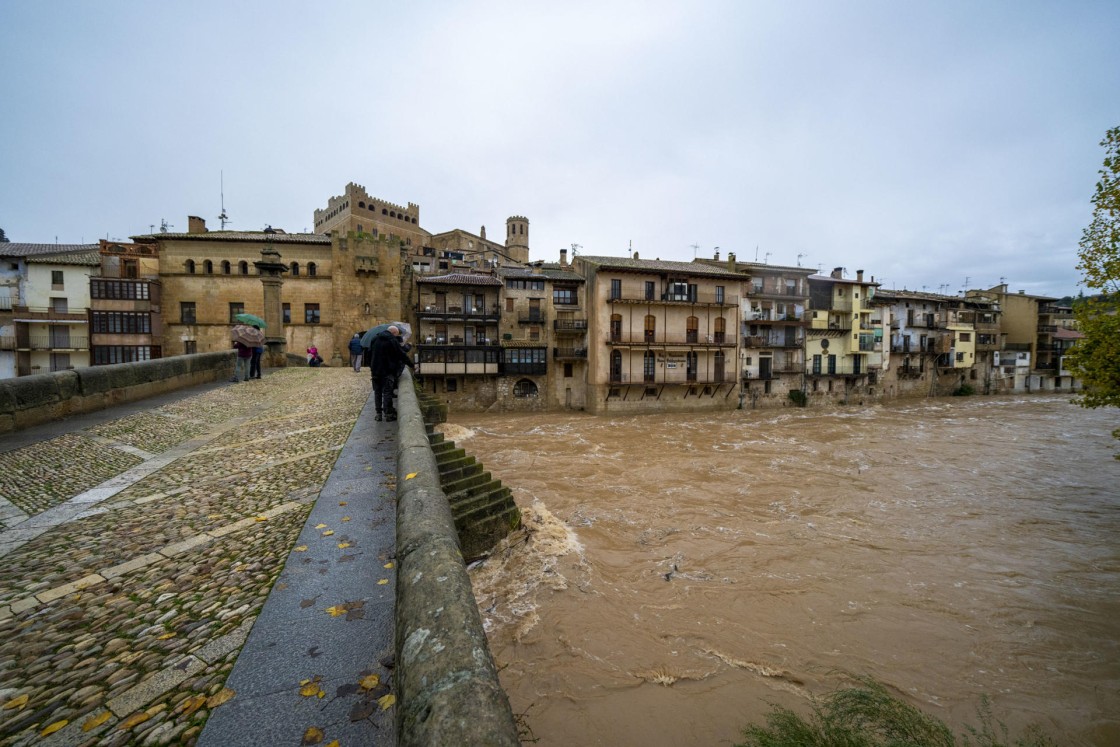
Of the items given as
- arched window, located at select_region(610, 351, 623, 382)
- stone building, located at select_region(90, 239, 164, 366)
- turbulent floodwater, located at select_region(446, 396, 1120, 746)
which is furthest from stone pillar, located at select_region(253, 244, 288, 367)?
arched window, located at select_region(610, 351, 623, 382)

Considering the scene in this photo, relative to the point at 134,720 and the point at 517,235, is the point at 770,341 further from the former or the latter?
the point at 517,235

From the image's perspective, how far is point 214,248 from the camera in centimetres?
3180

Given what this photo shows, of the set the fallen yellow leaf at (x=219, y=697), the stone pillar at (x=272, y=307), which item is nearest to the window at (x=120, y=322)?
the stone pillar at (x=272, y=307)

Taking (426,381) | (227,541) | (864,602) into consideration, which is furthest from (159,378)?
(426,381)

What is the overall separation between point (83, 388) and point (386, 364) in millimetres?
6891

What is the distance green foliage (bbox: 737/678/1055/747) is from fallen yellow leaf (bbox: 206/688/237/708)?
14.9ft

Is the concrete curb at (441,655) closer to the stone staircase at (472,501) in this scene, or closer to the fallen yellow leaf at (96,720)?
the fallen yellow leaf at (96,720)

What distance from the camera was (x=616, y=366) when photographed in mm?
32531

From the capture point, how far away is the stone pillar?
18.6m

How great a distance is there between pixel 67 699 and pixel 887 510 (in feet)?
54.5

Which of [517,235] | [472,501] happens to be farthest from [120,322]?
[517,235]

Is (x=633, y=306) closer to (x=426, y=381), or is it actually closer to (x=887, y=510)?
(x=426, y=381)

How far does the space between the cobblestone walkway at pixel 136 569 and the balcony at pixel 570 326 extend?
85.4 feet

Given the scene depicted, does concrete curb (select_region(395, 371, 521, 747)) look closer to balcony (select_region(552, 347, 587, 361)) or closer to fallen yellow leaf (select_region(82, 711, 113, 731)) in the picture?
fallen yellow leaf (select_region(82, 711, 113, 731))
